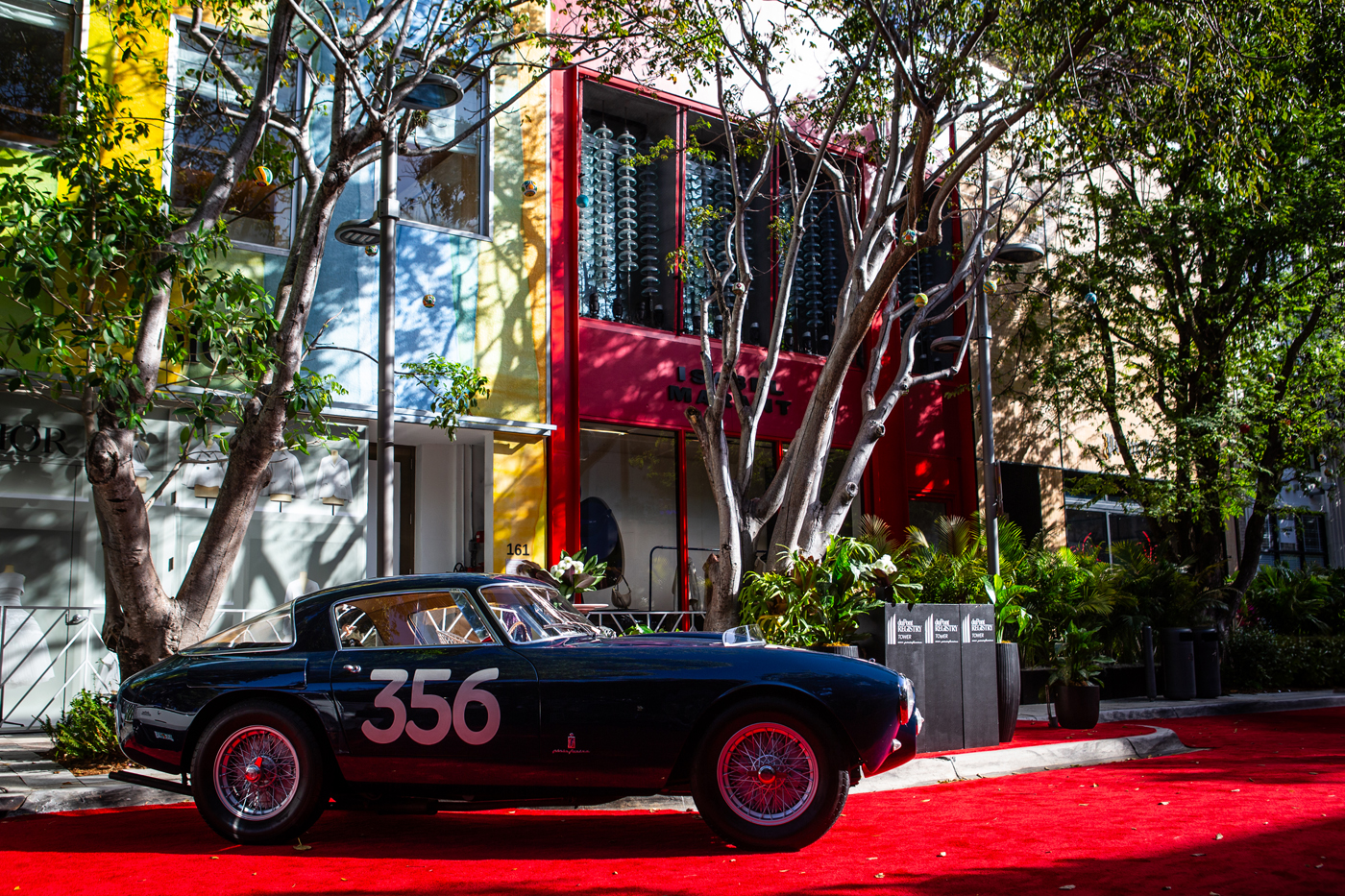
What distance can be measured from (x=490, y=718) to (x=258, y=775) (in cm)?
140

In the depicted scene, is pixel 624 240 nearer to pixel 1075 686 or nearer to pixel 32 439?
pixel 32 439

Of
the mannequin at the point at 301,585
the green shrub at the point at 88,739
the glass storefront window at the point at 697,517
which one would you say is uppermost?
the glass storefront window at the point at 697,517

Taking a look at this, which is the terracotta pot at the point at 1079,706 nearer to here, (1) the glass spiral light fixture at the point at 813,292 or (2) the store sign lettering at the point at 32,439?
(1) the glass spiral light fixture at the point at 813,292

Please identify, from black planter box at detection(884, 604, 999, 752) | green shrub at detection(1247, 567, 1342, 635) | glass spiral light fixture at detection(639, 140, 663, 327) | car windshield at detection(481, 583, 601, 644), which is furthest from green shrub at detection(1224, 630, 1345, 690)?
car windshield at detection(481, 583, 601, 644)

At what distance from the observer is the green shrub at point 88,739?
27.6 ft

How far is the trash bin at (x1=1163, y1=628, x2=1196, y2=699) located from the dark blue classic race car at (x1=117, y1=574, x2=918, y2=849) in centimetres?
1075

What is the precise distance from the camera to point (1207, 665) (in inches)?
598

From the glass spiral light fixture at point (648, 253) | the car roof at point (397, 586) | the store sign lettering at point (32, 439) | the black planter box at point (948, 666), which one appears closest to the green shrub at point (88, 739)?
the car roof at point (397, 586)

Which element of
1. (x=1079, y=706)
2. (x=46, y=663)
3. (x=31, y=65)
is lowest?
(x=1079, y=706)

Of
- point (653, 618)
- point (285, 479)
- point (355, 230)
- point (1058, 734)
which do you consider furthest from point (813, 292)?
point (355, 230)

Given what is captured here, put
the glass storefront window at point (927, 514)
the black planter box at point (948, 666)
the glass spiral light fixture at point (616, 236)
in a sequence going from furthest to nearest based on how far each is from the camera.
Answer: the glass storefront window at point (927, 514) < the glass spiral light fixture at point (616, 236) < the black planter box at point (948, 666)

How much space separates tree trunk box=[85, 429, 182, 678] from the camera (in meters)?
8.32

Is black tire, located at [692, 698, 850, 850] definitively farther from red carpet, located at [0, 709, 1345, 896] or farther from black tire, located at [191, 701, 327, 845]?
black tire, located at [191, 701, 327, 845]

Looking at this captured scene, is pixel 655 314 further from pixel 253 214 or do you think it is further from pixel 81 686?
pixel 81 686
